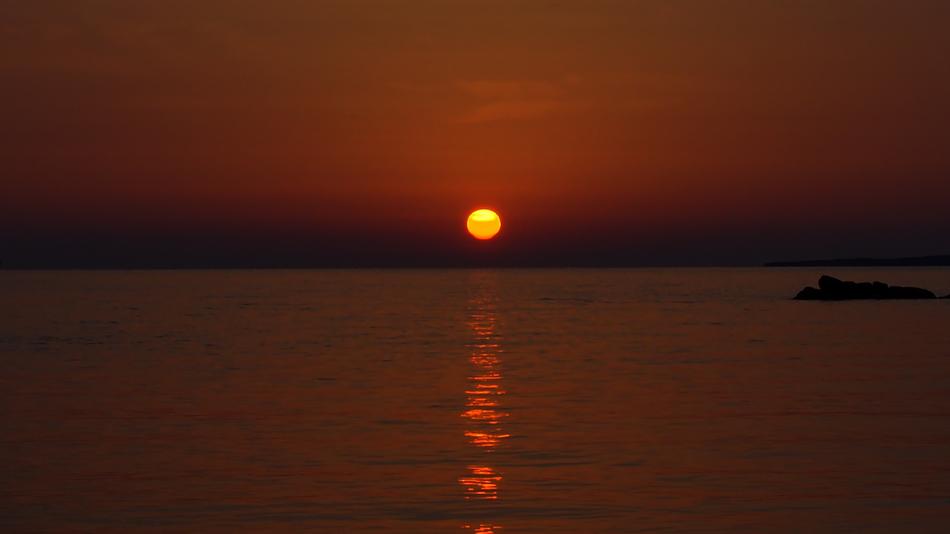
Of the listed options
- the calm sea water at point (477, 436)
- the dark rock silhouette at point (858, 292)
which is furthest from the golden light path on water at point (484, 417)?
the dark rock silhouette at point (858, 292)

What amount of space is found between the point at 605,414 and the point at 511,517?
42.6 feet

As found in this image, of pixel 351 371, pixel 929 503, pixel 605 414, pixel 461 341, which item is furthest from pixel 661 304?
pixel 929 503

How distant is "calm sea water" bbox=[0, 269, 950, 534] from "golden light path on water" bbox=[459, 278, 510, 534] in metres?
0.11

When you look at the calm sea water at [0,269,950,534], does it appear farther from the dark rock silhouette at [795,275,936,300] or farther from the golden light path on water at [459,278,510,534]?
the dark rock silhouette at [795,275,936,300]

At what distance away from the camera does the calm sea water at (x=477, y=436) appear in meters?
20.5

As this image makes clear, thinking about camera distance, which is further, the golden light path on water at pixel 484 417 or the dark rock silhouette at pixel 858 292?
the dark rock silhouette at pixel 858 292

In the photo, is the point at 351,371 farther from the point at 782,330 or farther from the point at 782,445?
the point at 782,330

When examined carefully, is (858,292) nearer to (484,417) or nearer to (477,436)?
(484,417)

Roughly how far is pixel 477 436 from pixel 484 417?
3645mm

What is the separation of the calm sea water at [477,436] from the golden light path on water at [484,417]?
107 millimetres

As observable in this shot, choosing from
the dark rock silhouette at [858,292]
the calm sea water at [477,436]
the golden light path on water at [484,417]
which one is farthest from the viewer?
the dark rock silhouette at [858,292]

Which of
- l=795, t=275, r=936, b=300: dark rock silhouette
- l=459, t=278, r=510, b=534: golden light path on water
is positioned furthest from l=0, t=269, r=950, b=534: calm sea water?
l=795, t=275, r=936, b=300: dark rock silhouette

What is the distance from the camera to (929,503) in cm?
2105

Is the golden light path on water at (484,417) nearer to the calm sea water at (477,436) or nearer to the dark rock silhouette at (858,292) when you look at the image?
the calm sea water at (477,436)
